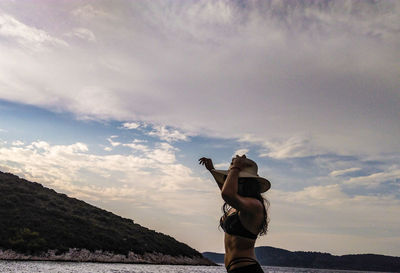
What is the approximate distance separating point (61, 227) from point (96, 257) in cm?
1034

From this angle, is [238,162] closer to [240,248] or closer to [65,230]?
[240,248]

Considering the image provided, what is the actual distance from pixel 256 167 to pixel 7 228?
6722 cm

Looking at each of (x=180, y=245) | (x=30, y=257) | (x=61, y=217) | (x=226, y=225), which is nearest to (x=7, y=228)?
(x=30, y=257)

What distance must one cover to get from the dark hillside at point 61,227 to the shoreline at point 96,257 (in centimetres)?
107

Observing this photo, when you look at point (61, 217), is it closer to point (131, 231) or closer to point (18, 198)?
point (18, 198)

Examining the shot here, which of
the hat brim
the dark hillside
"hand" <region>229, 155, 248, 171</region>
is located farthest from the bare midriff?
the dark hillside

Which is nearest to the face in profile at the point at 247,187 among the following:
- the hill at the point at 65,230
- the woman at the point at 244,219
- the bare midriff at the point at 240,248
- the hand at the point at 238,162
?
the woman at the point at 244,219

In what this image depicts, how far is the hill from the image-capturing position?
197ft

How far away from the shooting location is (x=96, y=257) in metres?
66.8

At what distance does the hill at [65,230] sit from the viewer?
60062 mm

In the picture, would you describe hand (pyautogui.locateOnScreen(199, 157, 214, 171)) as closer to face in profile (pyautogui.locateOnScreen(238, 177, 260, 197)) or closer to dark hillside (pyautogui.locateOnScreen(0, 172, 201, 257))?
face in profile (pyautogui.locateOnScreen(238, 177, 260, 197))

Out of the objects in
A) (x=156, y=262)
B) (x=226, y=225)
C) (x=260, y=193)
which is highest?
(x=260, y=193)

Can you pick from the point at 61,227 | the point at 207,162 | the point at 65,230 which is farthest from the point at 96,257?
the point at 207,162

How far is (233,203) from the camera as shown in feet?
13.0
